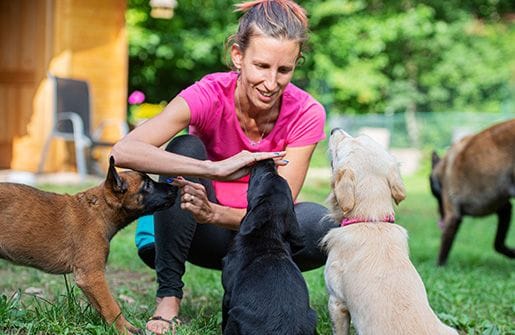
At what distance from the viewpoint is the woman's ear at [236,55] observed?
402 cm

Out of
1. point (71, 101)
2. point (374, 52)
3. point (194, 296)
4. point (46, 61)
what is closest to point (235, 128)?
point (194, 296)

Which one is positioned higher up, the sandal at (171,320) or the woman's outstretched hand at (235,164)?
the woman's outstretched hand at (235,164)

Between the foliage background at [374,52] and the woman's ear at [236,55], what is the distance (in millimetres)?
10874

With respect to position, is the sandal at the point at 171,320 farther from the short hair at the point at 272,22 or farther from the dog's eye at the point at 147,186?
the short hair at the point at 272,22

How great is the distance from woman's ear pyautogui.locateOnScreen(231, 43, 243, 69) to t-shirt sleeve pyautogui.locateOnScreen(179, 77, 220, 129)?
0.18 meters

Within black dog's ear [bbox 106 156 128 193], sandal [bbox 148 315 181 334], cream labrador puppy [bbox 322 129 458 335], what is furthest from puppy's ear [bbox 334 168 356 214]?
black dog's ear [bbox 106 156 128 193]

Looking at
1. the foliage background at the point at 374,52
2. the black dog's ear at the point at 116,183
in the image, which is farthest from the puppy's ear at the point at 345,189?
the foliage background at the point at 374,52

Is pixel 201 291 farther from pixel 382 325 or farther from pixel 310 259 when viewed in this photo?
pixel 382 325

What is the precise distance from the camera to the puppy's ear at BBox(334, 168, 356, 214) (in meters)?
3.60

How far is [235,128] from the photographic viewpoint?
4191 millimetres

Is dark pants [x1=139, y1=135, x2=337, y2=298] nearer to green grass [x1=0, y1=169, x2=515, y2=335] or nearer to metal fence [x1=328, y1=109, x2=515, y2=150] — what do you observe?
green grass [x1=0, y1=169, x2=515, y2=335]

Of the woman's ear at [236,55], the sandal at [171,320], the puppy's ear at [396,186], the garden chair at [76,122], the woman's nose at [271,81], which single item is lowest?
the garden chair at [76,122]

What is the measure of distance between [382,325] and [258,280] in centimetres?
54

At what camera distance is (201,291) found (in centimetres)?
497
